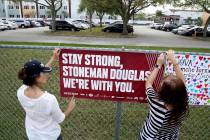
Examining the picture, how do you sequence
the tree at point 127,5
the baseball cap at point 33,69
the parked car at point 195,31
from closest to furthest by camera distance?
the baseball cap at point 33,69 < the tree at point 127,5 < the parked car at point 195,31

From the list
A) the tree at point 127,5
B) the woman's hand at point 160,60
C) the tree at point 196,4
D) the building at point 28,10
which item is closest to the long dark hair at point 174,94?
the woman's hand at point 160,60

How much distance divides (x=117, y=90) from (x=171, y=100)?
4.52ft

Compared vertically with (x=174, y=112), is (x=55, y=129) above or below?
below

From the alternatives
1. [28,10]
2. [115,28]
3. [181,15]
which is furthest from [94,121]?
[28,10]

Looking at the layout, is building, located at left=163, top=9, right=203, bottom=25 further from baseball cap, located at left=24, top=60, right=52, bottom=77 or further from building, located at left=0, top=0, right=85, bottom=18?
baseball cap, located at left=24, top=60, right=52, bottom=77

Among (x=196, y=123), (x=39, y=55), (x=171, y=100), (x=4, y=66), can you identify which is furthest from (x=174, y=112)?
(x=39, y=55)

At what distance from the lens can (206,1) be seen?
32219 mm

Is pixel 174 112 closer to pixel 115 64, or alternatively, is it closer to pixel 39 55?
pixel 115 64

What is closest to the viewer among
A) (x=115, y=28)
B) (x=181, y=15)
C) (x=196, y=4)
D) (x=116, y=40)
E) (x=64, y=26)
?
(x=116, y=40)

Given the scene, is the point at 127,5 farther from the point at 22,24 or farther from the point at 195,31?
the point at 22,24

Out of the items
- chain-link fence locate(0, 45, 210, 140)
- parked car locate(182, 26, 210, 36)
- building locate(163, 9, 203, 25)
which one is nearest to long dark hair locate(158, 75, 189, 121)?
chain-link fence locate(0, 45, 210, 140)

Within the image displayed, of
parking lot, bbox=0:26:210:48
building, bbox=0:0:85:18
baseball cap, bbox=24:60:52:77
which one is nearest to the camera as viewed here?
baseball cap, bbox=24:60:52:77

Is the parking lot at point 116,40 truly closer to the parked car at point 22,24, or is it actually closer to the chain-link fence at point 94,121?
the chain-link fence at point 94,121

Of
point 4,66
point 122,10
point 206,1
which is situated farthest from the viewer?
point 122,10
